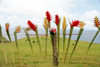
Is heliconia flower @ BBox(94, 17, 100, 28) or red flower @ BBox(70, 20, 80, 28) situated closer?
red flower @ BBox(70, 20, 80, 28)

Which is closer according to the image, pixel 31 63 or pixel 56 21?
pixel 56 21

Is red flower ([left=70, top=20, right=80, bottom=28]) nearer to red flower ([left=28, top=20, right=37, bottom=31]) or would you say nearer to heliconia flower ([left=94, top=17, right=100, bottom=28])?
heliconia flower ([left=94, top=17, right=100, bottom=28])

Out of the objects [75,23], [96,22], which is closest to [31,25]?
[75,23]

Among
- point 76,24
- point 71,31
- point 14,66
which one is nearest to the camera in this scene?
point 76,24

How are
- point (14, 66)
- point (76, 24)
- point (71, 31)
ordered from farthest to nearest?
point (14, 66)
point (71, 31)
point (76, 24)

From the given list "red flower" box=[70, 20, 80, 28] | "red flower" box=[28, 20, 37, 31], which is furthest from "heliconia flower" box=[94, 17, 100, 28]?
"red flower" box=[28, 20, 37, 31]

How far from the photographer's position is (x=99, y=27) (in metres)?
2.48

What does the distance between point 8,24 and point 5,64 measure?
86 centimetres

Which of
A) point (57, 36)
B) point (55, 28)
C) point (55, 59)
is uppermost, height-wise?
point (55, 28)

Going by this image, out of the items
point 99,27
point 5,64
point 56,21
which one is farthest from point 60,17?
point 5,64

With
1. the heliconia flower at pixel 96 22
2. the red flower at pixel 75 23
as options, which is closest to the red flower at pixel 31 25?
the red flower at pixel 75 23

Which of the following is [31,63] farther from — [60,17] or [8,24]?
[60,17]

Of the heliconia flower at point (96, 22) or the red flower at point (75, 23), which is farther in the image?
the heliconia flower at point (96, 22)

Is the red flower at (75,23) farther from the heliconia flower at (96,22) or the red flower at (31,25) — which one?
the red flower at (31,25)
